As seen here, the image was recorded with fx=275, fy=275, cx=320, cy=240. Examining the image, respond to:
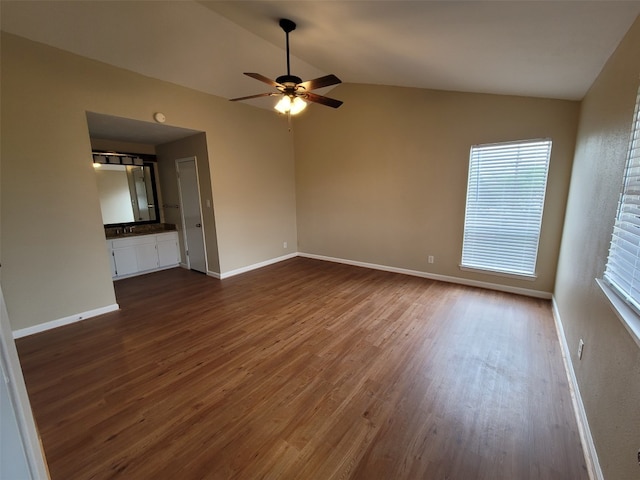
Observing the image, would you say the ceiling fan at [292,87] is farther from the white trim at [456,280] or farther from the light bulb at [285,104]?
the white trim at [456,280]

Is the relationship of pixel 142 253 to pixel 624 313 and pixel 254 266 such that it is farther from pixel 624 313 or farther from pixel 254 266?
pixel 624 313

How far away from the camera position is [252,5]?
8.55 feet

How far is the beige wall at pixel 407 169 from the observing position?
346 centimetres

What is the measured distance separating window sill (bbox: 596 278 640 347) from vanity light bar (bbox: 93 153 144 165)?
636 centimetres

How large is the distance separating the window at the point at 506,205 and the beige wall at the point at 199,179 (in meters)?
4.04

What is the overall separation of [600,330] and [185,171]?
550 cm

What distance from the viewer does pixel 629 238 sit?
1.41 metres

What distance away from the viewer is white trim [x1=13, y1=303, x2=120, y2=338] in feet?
9.75

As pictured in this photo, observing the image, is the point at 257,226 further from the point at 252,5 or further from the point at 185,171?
the point at 252,5

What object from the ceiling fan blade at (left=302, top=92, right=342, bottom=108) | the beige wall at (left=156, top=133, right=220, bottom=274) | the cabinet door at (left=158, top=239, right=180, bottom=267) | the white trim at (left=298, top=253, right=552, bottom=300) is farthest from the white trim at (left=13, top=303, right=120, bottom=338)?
the white trim at (left=298, top=253, right=552, bottom=300)

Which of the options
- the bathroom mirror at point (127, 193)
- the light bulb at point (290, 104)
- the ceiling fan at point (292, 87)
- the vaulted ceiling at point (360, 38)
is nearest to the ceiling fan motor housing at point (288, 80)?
the ceiling fan at point (292, 87)

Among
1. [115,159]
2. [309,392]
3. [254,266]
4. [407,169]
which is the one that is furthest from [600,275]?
[115,159]

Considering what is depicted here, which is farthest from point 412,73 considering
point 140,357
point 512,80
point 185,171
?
point 140,357

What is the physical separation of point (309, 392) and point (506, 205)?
352 centimetres
